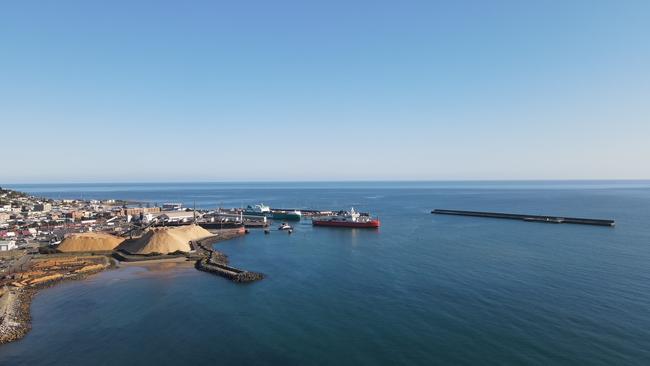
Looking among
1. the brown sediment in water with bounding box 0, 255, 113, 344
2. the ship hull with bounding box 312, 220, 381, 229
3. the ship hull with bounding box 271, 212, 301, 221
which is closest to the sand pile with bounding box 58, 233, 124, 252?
the brown sediment in water with bounding box 0, 255, 113, 344

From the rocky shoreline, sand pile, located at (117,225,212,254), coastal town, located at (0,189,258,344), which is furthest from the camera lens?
sand pile, located at (117,225,212,254)

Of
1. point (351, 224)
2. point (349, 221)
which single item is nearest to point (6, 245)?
point (351, 224)

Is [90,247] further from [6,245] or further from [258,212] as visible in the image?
[258,212]

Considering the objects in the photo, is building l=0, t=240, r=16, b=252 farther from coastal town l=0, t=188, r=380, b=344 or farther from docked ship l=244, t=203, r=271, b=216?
docked ship l=244, t=203, r=271, b=216

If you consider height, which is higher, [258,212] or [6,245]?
[6,245]

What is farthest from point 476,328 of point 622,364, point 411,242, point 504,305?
point 411,242

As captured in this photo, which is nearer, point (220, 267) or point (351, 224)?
point (220, 267)

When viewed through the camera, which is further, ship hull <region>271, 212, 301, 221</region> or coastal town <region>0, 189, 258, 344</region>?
ship hull <region>271, 212, 301, 221</region>

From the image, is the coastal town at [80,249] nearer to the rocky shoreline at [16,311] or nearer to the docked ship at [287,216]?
the rocky shoreline at [16,311]

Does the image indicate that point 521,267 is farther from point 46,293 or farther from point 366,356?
point 46,293
